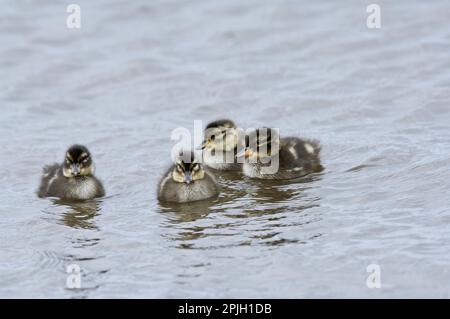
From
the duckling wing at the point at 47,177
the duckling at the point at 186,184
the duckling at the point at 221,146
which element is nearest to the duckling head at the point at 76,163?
the duckling wing at the point at 47,177

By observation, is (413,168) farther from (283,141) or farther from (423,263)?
A: (423,263)

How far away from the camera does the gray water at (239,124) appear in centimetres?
634

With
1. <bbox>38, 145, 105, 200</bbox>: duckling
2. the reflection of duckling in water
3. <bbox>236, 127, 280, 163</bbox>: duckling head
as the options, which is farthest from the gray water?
<bbox>236, 127, 280, 163</bbox>: duckling head

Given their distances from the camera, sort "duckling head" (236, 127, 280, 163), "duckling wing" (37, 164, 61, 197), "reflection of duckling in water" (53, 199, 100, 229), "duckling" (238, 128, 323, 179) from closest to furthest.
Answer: "reflection of duckling in water" (53, 199, 100, 229)
"duckling wing" (37, 164, 61, 197)
"duckling" (238, 128, 323, 179)
"duckling head" (236, 127, 280, 163)

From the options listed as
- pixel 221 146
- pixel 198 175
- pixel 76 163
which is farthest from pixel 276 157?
pixel 76 163

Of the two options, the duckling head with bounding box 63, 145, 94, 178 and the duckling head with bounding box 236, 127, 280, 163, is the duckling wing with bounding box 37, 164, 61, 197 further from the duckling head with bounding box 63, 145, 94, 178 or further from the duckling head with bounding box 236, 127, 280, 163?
the duckling head with bounding box 236, 127, 280, 163

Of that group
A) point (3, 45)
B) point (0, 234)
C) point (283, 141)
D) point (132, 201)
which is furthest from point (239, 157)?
point (3, 45)

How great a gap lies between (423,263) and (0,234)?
296cm

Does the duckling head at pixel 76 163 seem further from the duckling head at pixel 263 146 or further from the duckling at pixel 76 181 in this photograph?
the duckling head at pixel 263 146

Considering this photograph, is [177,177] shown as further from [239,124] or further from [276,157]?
[239,124]

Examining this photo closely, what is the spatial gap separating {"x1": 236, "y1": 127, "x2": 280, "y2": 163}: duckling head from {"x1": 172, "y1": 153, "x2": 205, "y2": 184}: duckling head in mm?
722

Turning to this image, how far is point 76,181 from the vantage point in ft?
27.1

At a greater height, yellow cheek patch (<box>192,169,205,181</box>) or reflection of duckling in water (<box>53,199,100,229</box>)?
yellow cheek patch (<box>192,169,205,181</box>)

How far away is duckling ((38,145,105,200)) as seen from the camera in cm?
822
